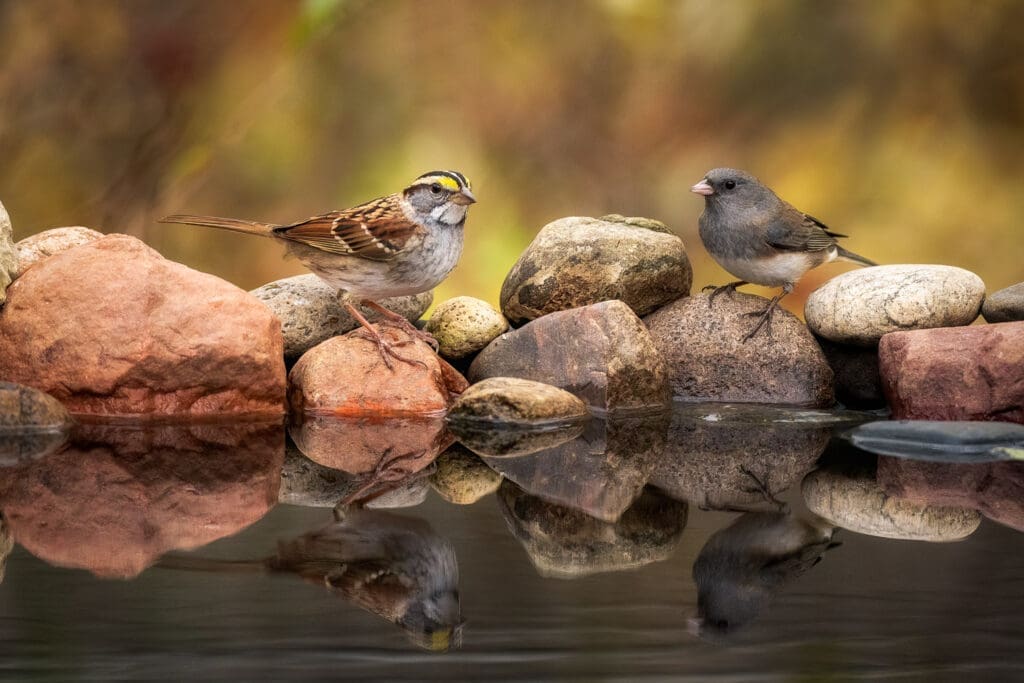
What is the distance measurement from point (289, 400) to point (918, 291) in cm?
346

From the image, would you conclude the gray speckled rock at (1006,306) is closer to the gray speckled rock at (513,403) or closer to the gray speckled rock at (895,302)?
the gray speckled rock at (895,302)

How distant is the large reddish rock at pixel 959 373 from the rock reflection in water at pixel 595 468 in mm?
1338

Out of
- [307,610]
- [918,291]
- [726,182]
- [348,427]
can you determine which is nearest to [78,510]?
[307,610]

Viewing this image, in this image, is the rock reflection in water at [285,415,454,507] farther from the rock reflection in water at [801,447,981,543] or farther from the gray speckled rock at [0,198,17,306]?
the gray speckled rock at [0,198,17,306]

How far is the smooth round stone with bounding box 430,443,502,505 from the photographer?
4605mm

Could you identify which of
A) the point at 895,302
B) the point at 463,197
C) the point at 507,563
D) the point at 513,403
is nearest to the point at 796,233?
the point at 895,302

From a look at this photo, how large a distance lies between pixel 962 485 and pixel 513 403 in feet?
7.01

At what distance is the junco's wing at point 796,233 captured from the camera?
22.5 ft

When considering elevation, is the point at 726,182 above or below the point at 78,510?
above

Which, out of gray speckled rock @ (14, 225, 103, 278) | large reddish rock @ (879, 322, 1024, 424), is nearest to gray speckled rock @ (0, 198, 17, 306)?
gray speckled rock @ (14, 225, 103, 278)

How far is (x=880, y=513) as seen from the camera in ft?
14.2

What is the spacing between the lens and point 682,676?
2.69m

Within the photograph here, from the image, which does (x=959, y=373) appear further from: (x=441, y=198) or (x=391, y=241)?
(x=391, y=241)

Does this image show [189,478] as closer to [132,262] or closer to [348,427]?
[348,427]
